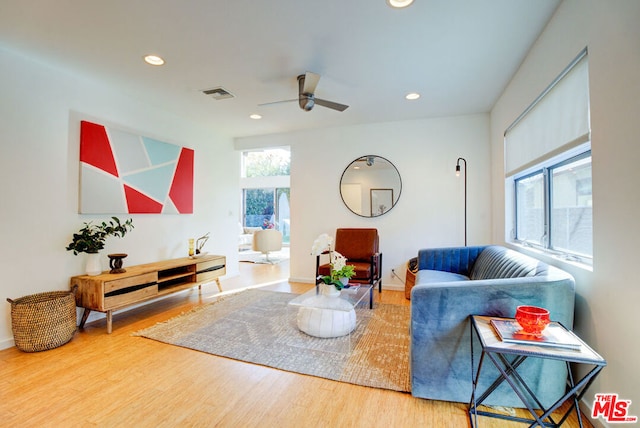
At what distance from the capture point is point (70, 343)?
8.48 ft

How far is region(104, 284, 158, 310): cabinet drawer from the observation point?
9.07 ft

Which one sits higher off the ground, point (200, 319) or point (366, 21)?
point (366, 21)

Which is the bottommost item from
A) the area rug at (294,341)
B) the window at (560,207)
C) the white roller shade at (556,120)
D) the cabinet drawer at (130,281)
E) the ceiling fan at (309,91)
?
the area rug at (294,341)

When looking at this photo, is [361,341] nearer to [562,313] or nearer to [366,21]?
[562,313]

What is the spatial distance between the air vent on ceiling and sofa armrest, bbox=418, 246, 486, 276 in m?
2.95

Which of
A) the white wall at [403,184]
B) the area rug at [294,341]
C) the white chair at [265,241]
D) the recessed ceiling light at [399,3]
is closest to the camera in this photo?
the recessed ceiling light at [399,3]

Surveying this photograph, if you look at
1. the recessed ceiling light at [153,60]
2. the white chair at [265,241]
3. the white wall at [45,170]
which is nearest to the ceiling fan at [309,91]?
the recessed ceiling light at [153,60]

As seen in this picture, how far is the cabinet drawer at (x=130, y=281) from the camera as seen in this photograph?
2762mm

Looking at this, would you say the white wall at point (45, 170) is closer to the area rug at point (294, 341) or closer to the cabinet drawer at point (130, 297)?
the cabinet drawer at point (130, 297)

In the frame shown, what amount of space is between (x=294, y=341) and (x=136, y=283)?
179 centimetres

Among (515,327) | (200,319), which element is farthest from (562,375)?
(200,319)

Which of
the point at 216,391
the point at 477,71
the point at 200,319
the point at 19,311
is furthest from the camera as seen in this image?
the point at 200,319

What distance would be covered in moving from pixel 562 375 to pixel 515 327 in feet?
1.66

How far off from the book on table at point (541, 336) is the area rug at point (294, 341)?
78cm
